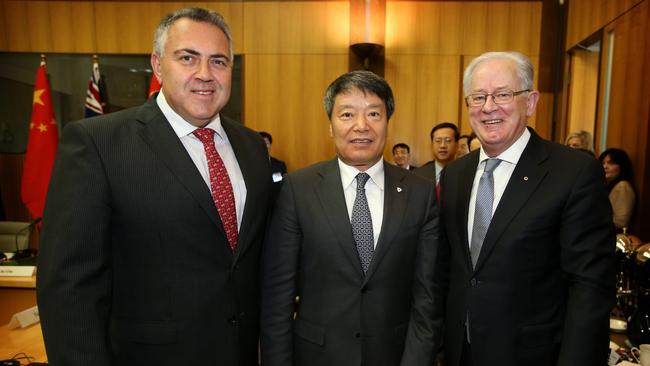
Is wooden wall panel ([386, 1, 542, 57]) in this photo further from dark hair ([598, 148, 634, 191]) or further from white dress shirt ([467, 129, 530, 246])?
white dress shirt ([467, 129, 530, 246])

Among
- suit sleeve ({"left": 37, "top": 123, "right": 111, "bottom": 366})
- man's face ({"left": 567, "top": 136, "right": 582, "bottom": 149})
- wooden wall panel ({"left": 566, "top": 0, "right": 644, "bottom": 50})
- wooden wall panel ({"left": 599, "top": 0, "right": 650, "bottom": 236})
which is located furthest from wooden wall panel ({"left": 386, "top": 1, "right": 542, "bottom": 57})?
suit sleeve ({"left": 37, "top": 123, "right": 111, "bottom": 366})

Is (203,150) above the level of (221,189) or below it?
above

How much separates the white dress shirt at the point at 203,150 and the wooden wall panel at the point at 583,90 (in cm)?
539

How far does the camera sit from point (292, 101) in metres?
6.91

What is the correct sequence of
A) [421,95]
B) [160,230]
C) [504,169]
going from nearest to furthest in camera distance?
[160,230], [504,169], [421,95]

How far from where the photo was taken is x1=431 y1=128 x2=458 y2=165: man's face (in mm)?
4566

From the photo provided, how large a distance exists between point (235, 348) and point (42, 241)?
2.31 feet

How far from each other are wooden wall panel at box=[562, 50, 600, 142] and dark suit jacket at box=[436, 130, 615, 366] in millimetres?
Answer: 4726

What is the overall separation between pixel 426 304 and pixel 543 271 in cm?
44

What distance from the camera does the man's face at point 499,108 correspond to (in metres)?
1.57

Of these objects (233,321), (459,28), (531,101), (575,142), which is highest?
(459,28)

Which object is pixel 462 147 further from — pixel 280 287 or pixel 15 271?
pixel 15 271

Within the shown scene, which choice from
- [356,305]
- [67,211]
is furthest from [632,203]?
[67,211]

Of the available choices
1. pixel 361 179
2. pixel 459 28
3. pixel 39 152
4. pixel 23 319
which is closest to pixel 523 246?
pixel 361 179
